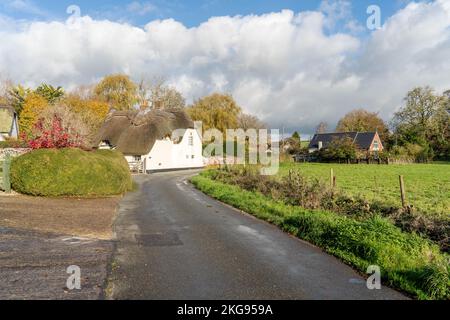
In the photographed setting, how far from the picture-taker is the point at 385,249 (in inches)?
295

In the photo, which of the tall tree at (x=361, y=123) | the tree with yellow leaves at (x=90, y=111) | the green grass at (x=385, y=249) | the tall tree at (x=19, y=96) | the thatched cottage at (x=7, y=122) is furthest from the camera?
the tall tree at (x=361, y=123)

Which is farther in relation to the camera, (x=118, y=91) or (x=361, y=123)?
(x=361, y=123)

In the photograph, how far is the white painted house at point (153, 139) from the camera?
1642 inches

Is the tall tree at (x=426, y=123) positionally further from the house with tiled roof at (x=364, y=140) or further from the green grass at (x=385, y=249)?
the green grass at (x=385, y=249)

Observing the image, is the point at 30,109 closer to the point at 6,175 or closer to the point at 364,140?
the point at 6,175

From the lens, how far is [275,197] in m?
16.0

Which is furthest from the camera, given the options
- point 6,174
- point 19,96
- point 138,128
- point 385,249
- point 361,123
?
point 361,123

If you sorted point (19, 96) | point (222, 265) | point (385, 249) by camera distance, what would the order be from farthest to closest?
point (19, 96), point (385, 249), point (222, 265)

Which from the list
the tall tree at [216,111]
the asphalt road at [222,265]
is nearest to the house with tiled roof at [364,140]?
the tall tree at [216,111]

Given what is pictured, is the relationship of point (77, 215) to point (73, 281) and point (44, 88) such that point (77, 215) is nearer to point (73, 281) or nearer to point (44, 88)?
point (73, 281)

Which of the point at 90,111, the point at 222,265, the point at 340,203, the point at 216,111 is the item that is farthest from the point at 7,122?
the point at 222,265

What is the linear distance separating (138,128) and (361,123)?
202 feet

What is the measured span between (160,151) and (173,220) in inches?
1268
